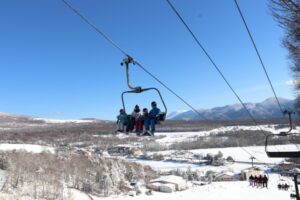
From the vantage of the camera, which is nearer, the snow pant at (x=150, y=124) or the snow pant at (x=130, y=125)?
the snow pant at (x=150, y=124)

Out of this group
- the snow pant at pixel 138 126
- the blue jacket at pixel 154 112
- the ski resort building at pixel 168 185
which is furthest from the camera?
the ski resort building at pixel 168 185

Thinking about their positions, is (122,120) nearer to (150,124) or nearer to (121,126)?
(121,126)

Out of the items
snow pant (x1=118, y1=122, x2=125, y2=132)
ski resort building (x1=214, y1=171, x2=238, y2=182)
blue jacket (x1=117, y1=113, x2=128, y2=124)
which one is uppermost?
blue jacket (x1=117, y1=113, x2=128, y2=124)

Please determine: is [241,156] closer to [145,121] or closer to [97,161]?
[97,161]

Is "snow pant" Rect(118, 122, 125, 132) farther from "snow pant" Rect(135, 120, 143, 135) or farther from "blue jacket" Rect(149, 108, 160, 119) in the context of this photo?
"blue jacket" Rect(149, 108, 160, 119)

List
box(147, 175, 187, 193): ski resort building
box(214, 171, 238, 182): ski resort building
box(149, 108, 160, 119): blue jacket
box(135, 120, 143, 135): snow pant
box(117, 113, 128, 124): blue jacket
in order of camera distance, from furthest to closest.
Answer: box(214, 171, 238, 182): ski resort building < box(147, 175, 187, 193): ski resort building < box(117, 113, 128, 124): blue jacket < box(135, 120, 143, 135): snow pant < box(149, 108, 160, 119): blue jacket

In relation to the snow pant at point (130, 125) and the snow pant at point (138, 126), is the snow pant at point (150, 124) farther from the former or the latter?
the snow pant at point (130, 125)

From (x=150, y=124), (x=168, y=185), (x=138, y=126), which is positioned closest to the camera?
(x=150, y=124)

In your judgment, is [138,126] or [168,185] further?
[168,185]

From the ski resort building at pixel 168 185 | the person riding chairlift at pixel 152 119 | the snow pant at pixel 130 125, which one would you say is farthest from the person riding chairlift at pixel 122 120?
the ski resort building at pixel 168 185

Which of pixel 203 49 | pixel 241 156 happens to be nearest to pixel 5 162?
pixel 203 49

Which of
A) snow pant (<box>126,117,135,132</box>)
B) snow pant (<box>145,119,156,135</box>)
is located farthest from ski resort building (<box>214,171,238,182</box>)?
snow pant (<box>145,119,156,135</box>)

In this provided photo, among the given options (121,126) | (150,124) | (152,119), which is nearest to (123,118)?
(121,126)

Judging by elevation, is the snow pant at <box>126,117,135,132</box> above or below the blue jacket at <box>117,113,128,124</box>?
below
